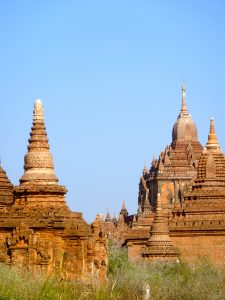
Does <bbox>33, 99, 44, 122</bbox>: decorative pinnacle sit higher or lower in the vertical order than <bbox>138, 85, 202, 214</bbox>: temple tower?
lower

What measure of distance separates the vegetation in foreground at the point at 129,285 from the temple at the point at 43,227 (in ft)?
3.66

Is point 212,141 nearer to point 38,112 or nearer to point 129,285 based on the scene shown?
point 38,112

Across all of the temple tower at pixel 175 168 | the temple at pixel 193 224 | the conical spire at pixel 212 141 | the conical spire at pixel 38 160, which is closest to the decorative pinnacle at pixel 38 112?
the conical spire at pixel 38 160

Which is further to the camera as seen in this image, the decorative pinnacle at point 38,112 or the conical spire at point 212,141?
the conical spire at point 212,141

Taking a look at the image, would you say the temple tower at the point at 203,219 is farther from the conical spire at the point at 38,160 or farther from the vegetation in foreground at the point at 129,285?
the conical spire at the point at 38,160

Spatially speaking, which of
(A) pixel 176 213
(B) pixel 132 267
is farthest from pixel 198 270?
(A) pixel 176 213

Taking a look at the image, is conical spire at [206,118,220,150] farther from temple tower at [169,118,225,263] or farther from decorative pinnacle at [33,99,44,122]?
decorative pinnacle at [33,99,44,122]

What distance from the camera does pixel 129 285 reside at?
37.0 meters

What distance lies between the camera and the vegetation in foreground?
32.3 metres

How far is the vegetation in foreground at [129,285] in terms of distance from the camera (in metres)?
32.3

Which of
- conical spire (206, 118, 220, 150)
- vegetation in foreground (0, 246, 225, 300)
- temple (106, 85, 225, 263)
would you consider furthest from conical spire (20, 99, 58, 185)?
conical spire (206, 118, 220, 150)

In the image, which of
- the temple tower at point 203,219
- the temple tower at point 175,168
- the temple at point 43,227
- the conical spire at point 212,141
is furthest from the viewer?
the temple tower at point 175,168

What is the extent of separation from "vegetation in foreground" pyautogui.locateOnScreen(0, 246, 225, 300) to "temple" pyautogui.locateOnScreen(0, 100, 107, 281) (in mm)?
1115

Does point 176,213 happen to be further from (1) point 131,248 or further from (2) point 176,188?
(2) point 176,188
